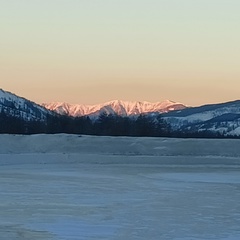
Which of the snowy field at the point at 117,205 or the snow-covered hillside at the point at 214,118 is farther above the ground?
the snow-covered hillside at the point at 214,118

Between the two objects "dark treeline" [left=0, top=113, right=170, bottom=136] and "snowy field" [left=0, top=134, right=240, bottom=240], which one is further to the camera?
"dark treeline" [left=0, top=113, right=170, bottom=136]

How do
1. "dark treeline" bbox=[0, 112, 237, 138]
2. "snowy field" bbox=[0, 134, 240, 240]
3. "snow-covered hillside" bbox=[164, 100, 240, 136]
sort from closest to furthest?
"snowy field" bbox=[0, 134, 240, 240], "dark treeline" bbox=[0, 112, 237, 138], "snow-covered hillside" bbox=[164, 100, 240, 136]

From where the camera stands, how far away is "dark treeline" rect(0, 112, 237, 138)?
44.5 metres

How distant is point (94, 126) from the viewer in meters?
46.6

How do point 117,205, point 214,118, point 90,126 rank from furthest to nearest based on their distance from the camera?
1. point 214,118
2. point 90,126
3. point 117,205

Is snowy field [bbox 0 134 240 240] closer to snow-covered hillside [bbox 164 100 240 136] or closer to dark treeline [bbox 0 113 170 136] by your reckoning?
dark treeline [bbox 0 113 170 136]

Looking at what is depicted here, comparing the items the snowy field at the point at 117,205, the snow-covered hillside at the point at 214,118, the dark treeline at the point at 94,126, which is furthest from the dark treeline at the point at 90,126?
the snow-covered hillside at the point at 214,118

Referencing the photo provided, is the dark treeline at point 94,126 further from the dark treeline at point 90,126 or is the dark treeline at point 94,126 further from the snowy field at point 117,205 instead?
the snowy field at point 117,205

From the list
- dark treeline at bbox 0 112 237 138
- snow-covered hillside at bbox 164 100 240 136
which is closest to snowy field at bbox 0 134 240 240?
dark treeline at bbox 0 112 237 138

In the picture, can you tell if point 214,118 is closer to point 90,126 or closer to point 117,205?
point 90,126

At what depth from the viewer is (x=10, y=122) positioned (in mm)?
47094

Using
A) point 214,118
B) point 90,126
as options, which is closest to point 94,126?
point 90,126

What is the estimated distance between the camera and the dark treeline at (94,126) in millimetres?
44500

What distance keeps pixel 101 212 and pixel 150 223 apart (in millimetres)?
903
